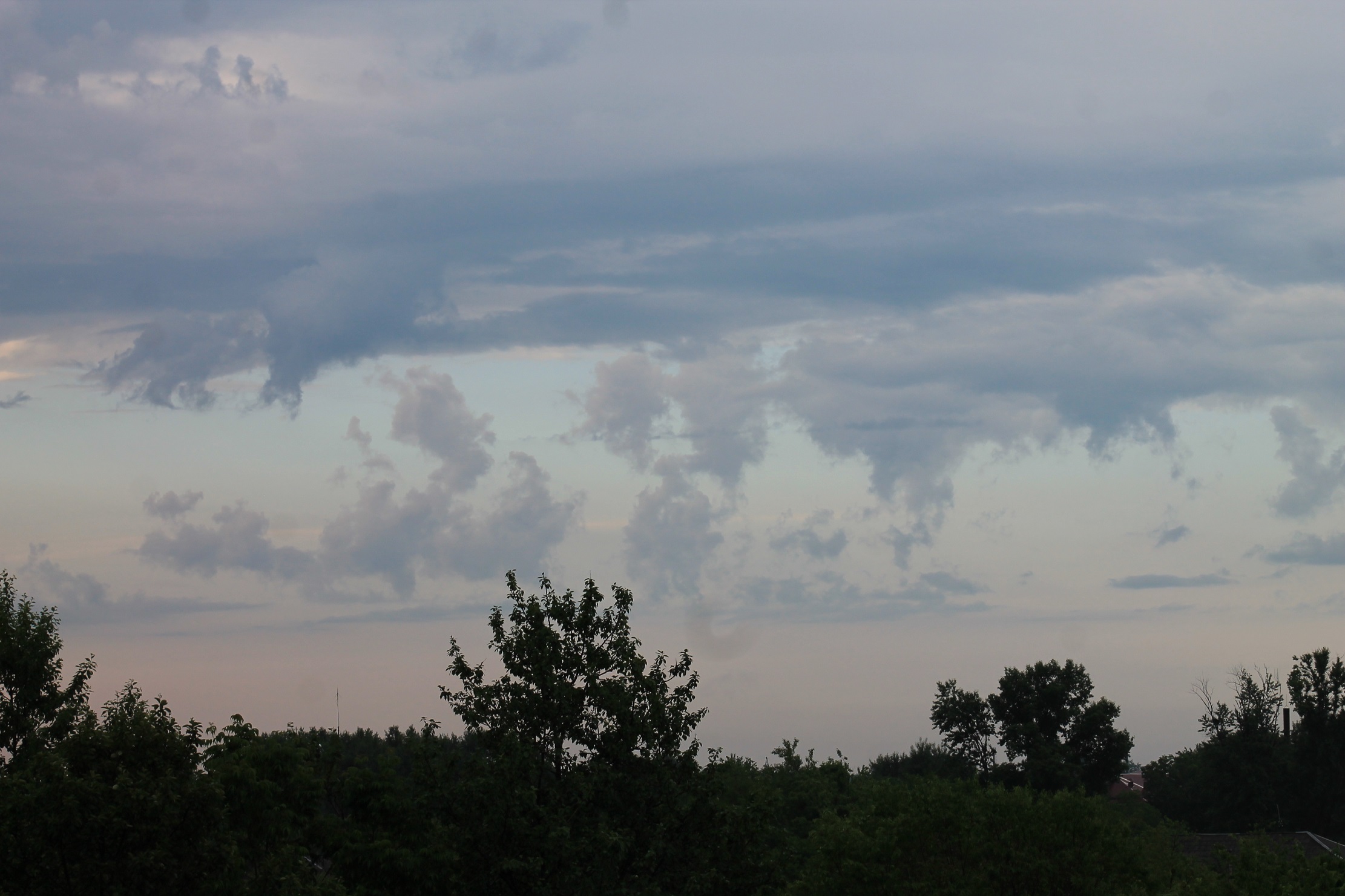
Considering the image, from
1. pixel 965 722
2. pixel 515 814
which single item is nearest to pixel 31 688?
pixel 515 814

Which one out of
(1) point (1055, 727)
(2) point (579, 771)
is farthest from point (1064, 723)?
(2) point (579, 771)

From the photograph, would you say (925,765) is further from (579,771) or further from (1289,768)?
(579,771)

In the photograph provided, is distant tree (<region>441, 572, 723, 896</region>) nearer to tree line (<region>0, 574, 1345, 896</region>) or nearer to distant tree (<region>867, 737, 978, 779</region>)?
tree line (<region>0, 574, 1345, 896</region>)

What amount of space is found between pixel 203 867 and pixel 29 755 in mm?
6533

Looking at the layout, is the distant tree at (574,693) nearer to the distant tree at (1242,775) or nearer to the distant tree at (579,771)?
the distant tree at (579,771)

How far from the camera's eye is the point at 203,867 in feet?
75.4

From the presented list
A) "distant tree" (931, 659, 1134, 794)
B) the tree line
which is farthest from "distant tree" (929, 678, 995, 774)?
the tree line

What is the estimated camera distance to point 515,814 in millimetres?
27250

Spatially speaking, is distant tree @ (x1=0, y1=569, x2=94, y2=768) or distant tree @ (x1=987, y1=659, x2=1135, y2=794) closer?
distant tree @ (x1=0, y1=569, x2=94, y2=768)

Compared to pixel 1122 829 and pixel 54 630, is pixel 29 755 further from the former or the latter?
pixel 1122 829

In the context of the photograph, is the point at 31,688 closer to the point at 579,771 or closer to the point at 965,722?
the point at 579,771

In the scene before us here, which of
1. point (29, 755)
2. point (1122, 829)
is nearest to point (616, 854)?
point (29, 755)

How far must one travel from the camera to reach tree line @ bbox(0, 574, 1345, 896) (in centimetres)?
2255

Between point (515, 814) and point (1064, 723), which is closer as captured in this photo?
point (515, 814)
